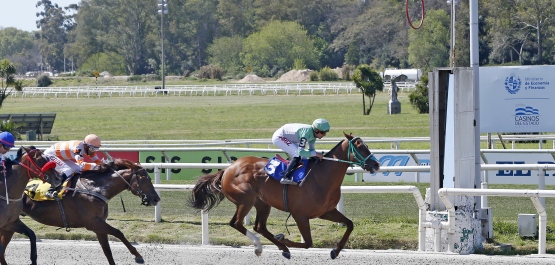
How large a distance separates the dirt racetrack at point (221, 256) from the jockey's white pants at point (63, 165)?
89 cm

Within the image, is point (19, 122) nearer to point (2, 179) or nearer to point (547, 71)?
point (547, 71)

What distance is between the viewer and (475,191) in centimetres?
773

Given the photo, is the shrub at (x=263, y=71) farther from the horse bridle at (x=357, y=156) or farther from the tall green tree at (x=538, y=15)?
the horse bridle at (x=357, y=156)

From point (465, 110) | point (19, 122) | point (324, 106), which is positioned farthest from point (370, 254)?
point (324, 106)

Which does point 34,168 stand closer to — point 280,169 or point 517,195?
point 280,169

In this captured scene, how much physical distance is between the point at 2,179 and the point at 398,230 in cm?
395

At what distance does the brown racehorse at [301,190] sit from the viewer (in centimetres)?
774

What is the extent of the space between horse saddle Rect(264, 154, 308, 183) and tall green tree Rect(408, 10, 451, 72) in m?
49.5

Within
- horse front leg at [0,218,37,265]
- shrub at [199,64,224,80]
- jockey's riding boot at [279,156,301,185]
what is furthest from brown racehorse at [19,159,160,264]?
shrub at [199,64,224,80]

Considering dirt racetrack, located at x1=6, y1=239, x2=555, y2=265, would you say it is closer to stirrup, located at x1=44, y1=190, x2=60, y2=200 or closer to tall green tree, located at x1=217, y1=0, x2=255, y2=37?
stirrup, located at x1=44, y1=190, x2=60, y2=200

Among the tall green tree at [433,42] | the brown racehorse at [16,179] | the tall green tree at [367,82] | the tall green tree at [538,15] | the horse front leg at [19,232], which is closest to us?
the brown racehorse at [16,179]

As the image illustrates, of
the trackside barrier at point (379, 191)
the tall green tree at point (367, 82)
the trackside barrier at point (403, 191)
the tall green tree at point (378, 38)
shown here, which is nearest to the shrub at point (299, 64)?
the tall green tree at point (378, 38)

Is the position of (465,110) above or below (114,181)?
above

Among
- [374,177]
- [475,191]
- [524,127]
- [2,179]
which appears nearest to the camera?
[2,179]
